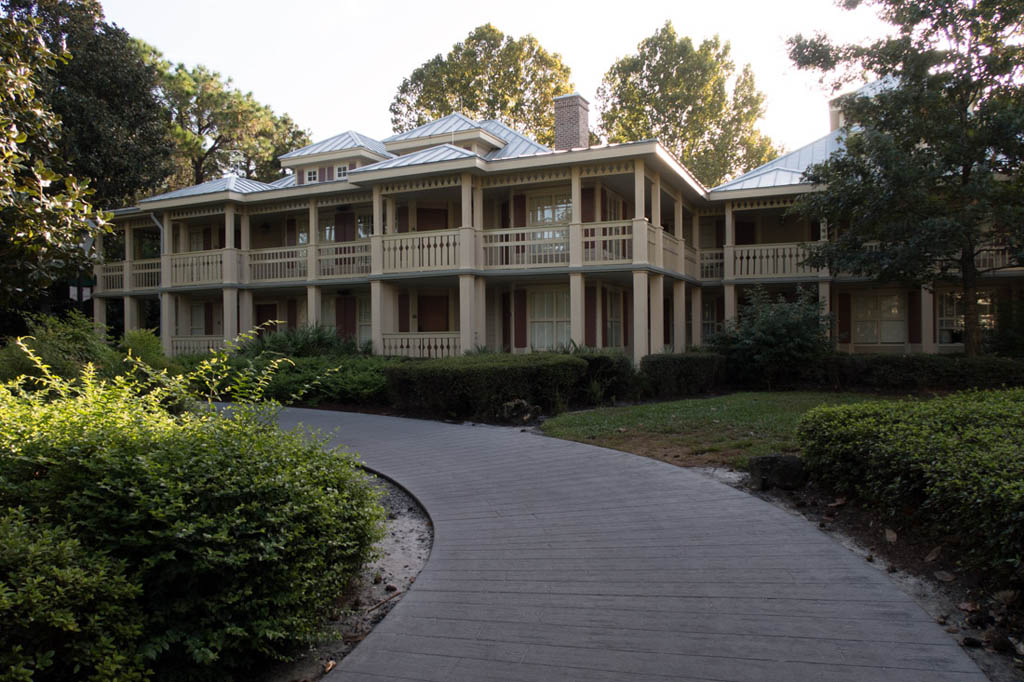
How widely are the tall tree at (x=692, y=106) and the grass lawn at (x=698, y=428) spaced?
27749mm

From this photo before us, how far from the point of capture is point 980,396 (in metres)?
8.25

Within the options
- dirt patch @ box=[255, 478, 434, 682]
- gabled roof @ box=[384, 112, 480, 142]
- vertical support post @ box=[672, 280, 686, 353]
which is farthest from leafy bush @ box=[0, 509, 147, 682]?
gabled roof @ box=[384, 112, 480, 142]

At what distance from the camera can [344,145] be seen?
25.5m

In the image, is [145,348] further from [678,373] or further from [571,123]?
[571,123]

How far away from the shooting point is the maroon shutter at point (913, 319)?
21859 mm

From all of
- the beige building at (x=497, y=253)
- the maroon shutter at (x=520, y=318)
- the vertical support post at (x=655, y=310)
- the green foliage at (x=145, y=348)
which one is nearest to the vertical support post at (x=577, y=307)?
the beige building at (x=497, y=253)

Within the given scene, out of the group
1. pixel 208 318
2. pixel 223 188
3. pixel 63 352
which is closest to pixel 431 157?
pixel 223 188

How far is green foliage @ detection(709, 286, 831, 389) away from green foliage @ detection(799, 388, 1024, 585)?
8955 mm

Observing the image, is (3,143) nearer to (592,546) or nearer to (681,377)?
(592,546)

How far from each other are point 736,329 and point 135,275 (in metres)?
21.5

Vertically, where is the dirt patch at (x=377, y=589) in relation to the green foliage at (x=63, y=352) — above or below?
below

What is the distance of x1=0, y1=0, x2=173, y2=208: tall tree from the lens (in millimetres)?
25562

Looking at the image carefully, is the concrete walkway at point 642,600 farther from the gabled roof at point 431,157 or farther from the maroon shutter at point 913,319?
the maroon shutter at point 913,319

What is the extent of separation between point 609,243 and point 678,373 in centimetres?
427
